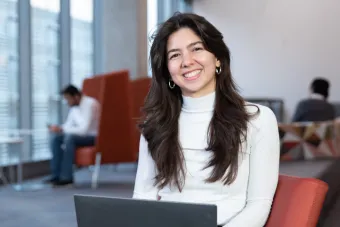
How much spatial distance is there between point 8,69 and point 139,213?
15.5 ft

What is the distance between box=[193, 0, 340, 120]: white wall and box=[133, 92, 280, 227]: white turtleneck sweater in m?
6.78

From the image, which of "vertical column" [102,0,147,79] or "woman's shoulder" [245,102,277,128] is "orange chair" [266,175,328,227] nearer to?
"woman's shoulder" [245,102,277,128]

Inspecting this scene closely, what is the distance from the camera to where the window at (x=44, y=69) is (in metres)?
5.70

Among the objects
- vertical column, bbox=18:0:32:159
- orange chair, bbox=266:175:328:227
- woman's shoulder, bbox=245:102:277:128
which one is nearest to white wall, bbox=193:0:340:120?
vertical column, bbox=18:0:32:159

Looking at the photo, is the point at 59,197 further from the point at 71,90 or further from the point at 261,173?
the point at 261,173

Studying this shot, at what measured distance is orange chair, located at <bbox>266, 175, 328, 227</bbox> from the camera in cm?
112

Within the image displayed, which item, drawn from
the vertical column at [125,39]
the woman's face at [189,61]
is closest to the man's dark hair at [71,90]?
the vertical column at [125,39]

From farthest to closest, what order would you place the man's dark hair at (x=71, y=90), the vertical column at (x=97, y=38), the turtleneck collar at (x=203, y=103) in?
1. the vertical column at (x=97, y=38)
2. the man's dark hair at (x=71, y=90)
3. the turtleneck collar at (x=203, y=103)

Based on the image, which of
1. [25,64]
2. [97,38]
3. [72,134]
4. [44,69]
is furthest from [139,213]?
[97,38]

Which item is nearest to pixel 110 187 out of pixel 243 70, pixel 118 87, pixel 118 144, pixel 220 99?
pixel 118 144

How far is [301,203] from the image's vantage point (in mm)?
1130

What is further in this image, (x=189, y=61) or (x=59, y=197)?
(x=59, y=197)

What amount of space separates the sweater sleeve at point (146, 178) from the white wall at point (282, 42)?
267 inches

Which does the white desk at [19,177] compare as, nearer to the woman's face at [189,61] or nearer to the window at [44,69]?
the window at [44,69]
